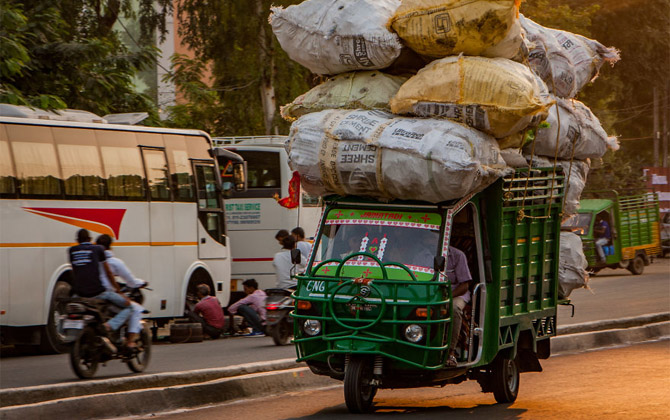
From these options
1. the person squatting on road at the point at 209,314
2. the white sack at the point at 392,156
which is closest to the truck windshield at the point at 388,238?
the white sack at the point at 392,156

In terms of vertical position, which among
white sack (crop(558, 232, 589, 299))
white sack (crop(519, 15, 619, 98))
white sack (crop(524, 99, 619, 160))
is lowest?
white sack (crop(558, 232, 589, 299))

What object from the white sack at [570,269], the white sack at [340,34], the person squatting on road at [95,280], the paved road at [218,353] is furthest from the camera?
the paved road at [218,353]

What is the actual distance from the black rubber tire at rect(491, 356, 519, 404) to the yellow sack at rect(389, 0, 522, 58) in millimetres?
2653

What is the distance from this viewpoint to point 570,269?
10945 mm

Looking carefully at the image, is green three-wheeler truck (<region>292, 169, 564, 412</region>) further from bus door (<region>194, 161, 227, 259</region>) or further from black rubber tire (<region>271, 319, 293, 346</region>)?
bus door (<region>194, 161, 227, 259</region>)

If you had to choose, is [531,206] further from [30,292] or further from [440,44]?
[30,292]

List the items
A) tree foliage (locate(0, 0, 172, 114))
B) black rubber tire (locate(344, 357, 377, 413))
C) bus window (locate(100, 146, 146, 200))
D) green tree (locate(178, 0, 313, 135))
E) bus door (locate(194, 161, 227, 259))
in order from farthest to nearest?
green tree (locate(178, 0, 313, 135)) < tree foliage (locate(0, 0, 172, 114)) < bus door (locate(194, 161, 227, 259)) < bus window (locate(100, 146, 146, 200)) < black rubber tire (locate(344, 357, 377, 413))

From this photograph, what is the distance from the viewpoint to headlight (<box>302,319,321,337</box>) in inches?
347

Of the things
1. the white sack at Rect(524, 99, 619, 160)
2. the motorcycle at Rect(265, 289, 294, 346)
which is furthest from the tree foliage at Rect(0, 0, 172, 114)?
the white sack at Rect(524, 99, 619, 160)

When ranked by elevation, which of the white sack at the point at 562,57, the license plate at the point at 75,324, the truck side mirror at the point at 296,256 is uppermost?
the white sack at the point at 562,57

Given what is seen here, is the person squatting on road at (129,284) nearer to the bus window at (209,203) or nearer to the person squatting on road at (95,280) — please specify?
the person squatting on road at (95,280)

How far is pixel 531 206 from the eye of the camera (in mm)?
10000

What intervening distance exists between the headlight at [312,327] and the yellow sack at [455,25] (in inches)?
92.0

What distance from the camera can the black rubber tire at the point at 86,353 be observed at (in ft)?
36.6
